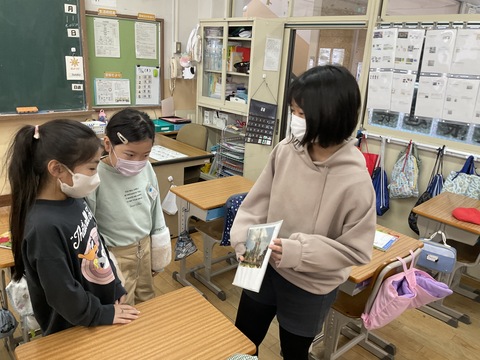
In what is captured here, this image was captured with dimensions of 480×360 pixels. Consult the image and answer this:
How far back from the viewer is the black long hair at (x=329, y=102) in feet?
3.31

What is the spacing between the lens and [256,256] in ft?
3.80

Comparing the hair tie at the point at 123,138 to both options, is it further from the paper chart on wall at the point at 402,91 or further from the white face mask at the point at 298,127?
the paper chart on wall at the point at 402,91

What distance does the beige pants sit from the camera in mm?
1513

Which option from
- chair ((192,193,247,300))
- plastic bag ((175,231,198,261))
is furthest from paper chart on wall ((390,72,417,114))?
plastic bag ((175,231,198,261))

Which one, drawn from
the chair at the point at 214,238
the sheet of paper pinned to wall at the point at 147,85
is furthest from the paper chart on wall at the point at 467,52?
the sheet of paper pinned to wall at the point at 147,85

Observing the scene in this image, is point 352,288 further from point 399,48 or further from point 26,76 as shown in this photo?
point 26,76

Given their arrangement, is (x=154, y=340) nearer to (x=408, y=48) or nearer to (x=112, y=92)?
(x=408, y=48)

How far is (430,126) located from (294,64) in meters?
1.53

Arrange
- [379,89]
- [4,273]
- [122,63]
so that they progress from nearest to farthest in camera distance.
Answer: [4,273], [379,89], [122,63]

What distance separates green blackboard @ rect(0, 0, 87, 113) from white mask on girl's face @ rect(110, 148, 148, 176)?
2.83 m

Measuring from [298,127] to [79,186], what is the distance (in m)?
0.68

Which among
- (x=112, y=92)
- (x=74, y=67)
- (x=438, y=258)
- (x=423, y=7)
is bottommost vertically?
(x=438, y=258)

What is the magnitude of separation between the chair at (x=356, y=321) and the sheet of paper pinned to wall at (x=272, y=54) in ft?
8.36

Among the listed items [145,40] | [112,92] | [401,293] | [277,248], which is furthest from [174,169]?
[277,248]
